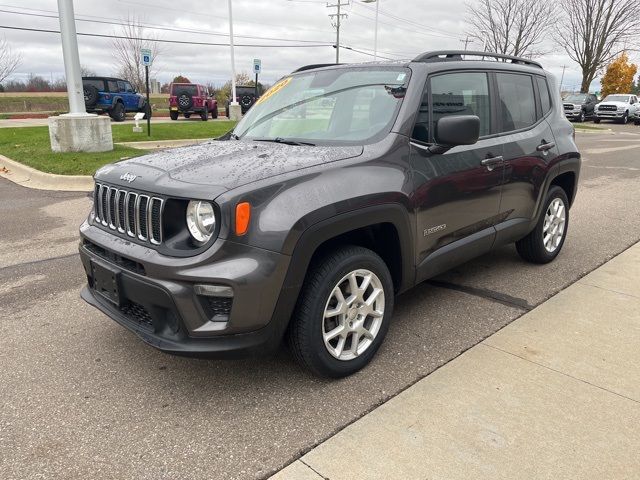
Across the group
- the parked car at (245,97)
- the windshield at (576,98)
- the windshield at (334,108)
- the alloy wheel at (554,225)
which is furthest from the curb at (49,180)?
the windshield at (576,98)

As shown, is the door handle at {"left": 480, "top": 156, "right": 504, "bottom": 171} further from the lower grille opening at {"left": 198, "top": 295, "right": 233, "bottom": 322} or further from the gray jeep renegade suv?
the lower grille opening at {"left": 198, "top": 295, "right": 233, "bottom": 322}

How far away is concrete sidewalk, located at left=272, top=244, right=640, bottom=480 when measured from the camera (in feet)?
7.42

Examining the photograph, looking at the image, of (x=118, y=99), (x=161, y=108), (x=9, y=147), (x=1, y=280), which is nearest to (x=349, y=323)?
(x=1, y=280)

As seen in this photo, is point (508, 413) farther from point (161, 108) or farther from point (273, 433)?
point (161, 108)

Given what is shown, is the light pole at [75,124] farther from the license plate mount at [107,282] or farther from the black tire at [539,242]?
the black tire at [539,242]

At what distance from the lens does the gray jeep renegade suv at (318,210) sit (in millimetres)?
2434

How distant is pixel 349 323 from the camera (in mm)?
2904

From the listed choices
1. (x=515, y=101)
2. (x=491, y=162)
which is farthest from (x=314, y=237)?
(x=515, y=101)

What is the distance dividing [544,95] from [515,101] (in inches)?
23.4

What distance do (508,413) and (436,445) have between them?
498 millimetres

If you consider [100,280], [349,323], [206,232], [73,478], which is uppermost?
[206,232]

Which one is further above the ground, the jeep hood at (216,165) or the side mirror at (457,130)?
the side mirror at (457,130)

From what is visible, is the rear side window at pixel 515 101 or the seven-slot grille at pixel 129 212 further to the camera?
the rear side window at pixel 515 101

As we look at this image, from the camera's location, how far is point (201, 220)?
247cm
